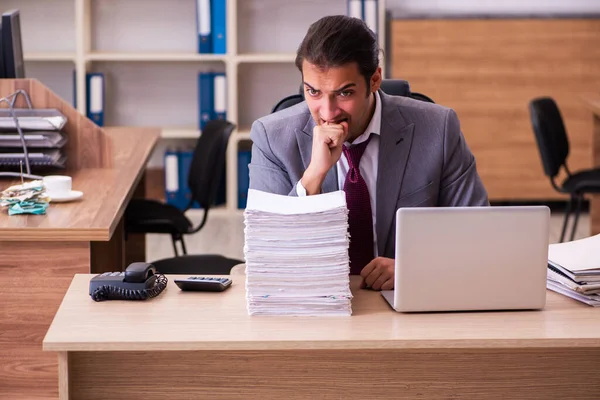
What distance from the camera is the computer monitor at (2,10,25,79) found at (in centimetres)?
348

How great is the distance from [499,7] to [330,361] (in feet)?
14.9

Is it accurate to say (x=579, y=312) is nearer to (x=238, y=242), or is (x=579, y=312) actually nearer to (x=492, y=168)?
(x=238, y=242)

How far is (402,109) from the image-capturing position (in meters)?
2.46

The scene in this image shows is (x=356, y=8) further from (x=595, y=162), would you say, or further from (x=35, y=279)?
(x=35, y=279)

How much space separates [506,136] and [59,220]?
3.66m

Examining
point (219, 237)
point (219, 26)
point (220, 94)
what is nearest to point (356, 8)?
point (219, 26)

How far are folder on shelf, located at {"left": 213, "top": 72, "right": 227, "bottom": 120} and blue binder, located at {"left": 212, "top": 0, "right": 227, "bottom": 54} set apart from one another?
16cm

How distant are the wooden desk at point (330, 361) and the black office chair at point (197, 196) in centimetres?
182

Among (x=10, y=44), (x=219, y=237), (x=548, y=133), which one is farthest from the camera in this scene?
(x=219, y=237)

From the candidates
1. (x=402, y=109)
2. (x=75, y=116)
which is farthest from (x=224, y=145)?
(x=402, y=109)

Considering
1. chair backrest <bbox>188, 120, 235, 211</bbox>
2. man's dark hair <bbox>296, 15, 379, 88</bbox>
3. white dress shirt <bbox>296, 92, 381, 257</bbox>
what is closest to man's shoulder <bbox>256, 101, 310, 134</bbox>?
white dress shirt <bbox>296, 92, 381, 257</bbox>

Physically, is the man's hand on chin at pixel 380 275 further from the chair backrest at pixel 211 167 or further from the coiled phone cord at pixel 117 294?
the chair backrest at pixel 211 167

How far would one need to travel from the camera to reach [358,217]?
2.36 metres

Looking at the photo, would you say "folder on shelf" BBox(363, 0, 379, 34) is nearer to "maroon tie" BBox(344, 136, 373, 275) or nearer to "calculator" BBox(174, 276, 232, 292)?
"maroon tie" BBox(344, 136, 373, 275)
